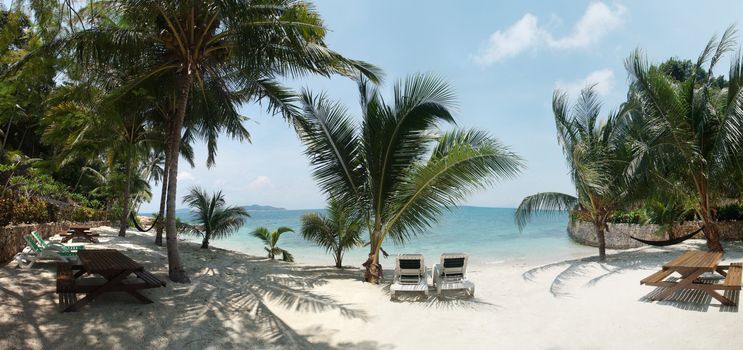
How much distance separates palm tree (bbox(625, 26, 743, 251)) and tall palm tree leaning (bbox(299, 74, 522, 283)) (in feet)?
15.3

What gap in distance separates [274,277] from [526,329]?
4.74 m

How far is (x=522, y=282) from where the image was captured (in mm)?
7734

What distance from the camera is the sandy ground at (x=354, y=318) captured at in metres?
4.35

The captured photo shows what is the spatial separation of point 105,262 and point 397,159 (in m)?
4.87

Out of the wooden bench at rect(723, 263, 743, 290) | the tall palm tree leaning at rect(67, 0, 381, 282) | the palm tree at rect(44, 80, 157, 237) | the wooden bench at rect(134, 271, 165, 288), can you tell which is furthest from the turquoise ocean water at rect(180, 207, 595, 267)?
the palm tree at rect(44, 80, 157, 237)

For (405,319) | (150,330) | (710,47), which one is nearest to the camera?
(150,330)

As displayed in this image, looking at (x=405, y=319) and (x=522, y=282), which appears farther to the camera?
(x=522, y=282)

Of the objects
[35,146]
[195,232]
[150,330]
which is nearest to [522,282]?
[150,330]

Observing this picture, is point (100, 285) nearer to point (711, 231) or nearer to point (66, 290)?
point (66, 290)

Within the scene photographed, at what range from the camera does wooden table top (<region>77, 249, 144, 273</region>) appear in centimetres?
498

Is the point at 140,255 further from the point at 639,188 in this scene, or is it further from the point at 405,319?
the point at 639,188

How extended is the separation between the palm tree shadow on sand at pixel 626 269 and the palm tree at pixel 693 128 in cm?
114

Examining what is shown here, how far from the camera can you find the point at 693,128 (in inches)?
372

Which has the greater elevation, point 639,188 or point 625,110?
point 625,110
